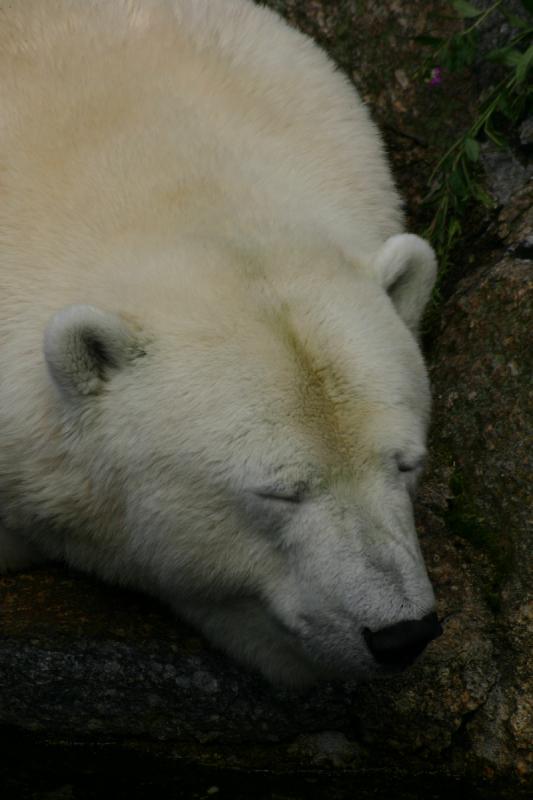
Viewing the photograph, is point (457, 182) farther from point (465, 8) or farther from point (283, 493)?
point (283, 493)

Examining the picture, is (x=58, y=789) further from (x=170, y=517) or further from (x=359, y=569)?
(x=359, y=569)

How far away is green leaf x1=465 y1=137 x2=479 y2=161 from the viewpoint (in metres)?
5.00

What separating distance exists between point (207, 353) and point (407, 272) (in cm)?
84

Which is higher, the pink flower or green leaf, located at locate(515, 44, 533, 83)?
green leaf, located at locate(515, 44, 533, 83)

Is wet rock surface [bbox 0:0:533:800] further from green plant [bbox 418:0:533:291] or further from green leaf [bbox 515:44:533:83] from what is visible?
green leaf [bbox 515:44:533:83]

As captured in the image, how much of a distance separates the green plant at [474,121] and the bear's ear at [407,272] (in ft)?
4.20

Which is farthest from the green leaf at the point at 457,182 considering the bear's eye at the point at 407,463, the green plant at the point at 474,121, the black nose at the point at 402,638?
the black nose at the point at 402,638

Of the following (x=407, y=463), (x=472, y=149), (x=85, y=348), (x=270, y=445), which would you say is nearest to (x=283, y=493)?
(x=270, y=445)

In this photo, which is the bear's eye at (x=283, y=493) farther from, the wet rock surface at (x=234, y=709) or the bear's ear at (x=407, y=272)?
the wet rock surface at (x=234, y=709)

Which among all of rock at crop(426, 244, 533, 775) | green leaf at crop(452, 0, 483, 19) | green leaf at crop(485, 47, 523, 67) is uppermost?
green leaf at crop(452, 0, 483, 19)

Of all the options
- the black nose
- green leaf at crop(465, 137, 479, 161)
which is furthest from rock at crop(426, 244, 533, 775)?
the black nose

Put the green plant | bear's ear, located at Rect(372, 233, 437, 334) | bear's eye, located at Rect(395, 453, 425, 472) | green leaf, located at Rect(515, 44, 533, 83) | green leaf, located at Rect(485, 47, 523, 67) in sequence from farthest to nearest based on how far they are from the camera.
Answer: the green plant < green leaf, located at Rect(485, 47, 523, 67) < green leaf, located at Rect(515, 44, 533, 83) < bear's ear, located at Rect(372, 233, 437, 334) < bear's eye, located at Rect(395, 453, 425, 472)

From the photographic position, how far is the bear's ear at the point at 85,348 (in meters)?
3.21

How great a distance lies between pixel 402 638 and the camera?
10.4 feet
